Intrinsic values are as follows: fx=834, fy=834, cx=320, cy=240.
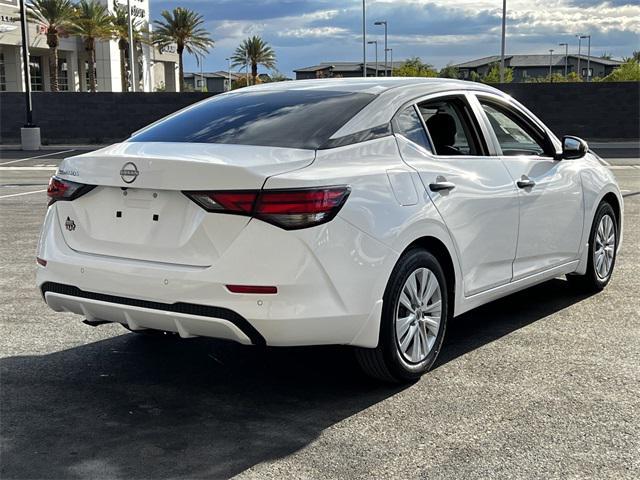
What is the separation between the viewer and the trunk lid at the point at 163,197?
404 cm

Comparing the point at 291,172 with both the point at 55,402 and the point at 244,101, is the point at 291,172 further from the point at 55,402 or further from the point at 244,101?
the point at 55,402

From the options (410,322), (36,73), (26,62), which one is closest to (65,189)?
(410,322)

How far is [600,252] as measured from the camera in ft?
22.5

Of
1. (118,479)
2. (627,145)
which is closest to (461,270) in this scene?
(118,479)

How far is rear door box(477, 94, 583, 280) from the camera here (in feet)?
18.6

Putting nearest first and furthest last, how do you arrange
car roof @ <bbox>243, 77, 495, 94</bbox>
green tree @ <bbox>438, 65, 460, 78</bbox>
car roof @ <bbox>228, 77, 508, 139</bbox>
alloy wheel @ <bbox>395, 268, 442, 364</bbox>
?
alloy wheel @ <bbox>395, 268, 442, 364</bbox> < car roof @ <bbox>228, 77, 508, 139</bbox> < car roof @ <bbox>243, 77, 495, 94</bbox> < green tree @ <bbox>438, 65, 460, 78</bbox>

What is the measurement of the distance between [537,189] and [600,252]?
55.6 inches

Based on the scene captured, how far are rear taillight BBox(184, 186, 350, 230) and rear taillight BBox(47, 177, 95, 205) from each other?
2.72ft

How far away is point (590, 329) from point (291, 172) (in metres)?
2.90

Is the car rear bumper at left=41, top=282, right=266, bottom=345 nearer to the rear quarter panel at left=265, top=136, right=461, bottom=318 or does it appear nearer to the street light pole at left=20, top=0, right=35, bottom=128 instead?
the rear quarter panel at left=265, top=136, right=461, bottom=318

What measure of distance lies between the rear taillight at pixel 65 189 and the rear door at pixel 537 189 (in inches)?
107

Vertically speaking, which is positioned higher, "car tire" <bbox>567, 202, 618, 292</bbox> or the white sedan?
the white sedan

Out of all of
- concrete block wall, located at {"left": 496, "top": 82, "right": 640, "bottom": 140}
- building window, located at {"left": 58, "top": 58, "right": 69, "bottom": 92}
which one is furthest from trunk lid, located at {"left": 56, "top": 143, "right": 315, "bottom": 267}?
building window, located at {"left": 58, "top": 58, "right": 69, "bottom": 92}

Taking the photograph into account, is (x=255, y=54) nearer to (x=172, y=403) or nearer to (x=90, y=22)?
(x=90, y=22)
